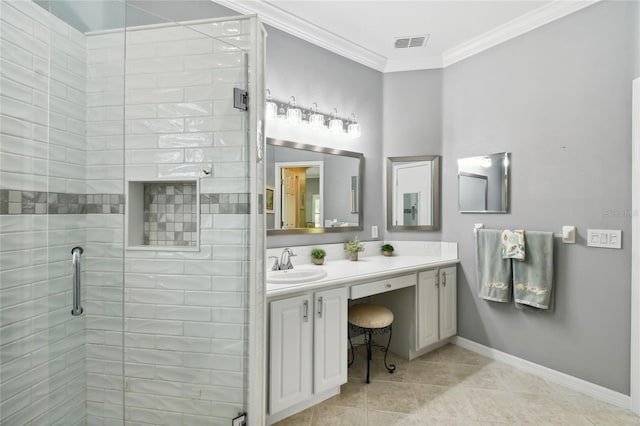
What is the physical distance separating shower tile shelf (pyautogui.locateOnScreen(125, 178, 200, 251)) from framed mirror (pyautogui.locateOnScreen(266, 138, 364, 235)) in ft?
2.38

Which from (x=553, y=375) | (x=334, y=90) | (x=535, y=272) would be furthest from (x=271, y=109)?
(x=553, y=375)

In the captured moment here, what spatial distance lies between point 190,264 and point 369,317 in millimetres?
1310

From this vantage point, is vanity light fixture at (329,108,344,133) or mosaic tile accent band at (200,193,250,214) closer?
mosaic tile accent band at (200,193,250,214)

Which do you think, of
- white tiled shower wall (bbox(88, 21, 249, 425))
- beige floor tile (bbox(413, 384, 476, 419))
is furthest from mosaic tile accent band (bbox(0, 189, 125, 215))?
beige floor tile (bbox(413, 384, 476, 419))

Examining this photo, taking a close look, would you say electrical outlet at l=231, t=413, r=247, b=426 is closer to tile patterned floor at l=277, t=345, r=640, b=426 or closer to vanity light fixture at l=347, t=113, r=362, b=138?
tile patterned floor at l=277, t=345, r=640, b=426

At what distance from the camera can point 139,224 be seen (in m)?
1.59

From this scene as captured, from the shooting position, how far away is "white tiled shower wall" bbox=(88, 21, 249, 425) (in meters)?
1.52

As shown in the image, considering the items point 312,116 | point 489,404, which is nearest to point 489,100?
point 312,116

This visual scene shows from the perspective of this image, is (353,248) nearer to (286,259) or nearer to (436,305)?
(286,259)

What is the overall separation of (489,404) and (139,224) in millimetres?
2387

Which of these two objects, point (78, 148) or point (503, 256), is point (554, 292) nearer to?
point (503, 256)

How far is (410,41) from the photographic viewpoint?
2670 millimetres

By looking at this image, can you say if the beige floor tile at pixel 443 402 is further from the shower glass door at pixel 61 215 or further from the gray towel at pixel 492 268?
the shower glass door at pixel 61 215

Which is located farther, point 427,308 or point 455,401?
point 427,308
